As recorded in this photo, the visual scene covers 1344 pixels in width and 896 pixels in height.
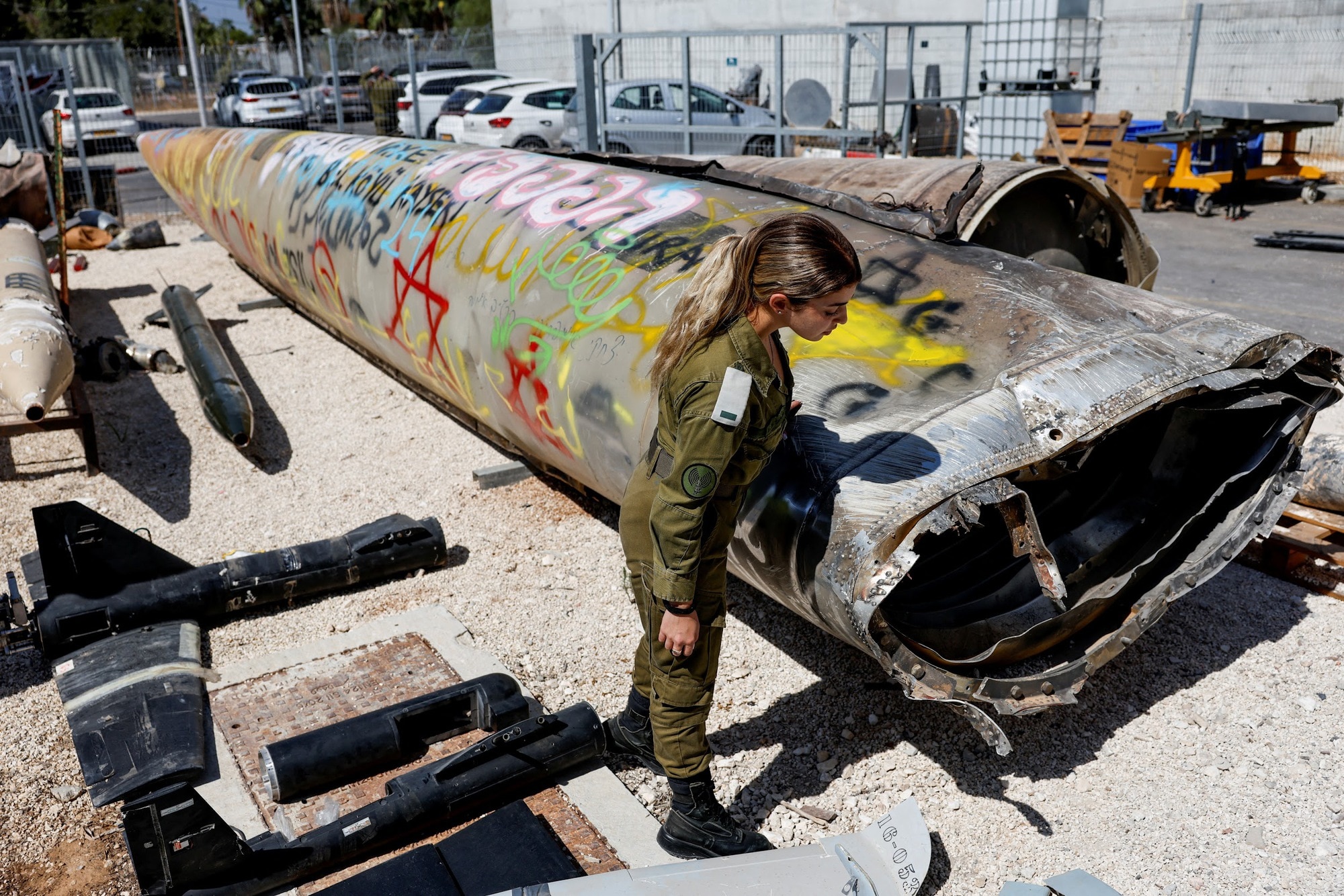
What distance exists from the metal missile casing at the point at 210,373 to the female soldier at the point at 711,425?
4.34 m

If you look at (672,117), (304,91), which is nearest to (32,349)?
(672,117)

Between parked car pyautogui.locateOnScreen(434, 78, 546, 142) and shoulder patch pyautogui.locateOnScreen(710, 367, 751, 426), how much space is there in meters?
15.4

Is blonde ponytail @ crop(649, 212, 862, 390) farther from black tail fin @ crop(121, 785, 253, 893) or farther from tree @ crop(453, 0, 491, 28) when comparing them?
tree @ crop(453, 0, 491, 28)

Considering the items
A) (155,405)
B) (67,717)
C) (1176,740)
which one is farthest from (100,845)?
(155,405)

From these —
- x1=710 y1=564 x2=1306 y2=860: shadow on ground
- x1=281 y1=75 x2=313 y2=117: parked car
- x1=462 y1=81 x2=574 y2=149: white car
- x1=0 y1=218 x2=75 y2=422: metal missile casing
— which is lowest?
x1=710 y1=564 x2=1306 y2=860: shadow on ground

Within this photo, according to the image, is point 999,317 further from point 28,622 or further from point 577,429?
point 28,622

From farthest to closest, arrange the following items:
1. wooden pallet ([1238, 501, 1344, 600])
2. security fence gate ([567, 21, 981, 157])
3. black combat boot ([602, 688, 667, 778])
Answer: security fence gate ([567, 21, 981, 157]), wooden pallet ([1238, 501, 1344, 600]), black combat boot ([602, 688, 667, 778])

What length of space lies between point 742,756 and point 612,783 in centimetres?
49

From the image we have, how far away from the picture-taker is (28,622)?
4211 mm

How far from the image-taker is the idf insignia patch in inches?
104

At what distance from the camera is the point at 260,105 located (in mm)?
23391

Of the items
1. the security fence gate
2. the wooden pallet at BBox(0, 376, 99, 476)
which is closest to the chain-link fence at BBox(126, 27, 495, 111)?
the security fence gate

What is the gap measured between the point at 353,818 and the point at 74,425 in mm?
4291

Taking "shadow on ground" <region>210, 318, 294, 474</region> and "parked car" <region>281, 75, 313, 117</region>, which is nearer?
"shadow on ground" <region>210, 318, 294, 474</region>
